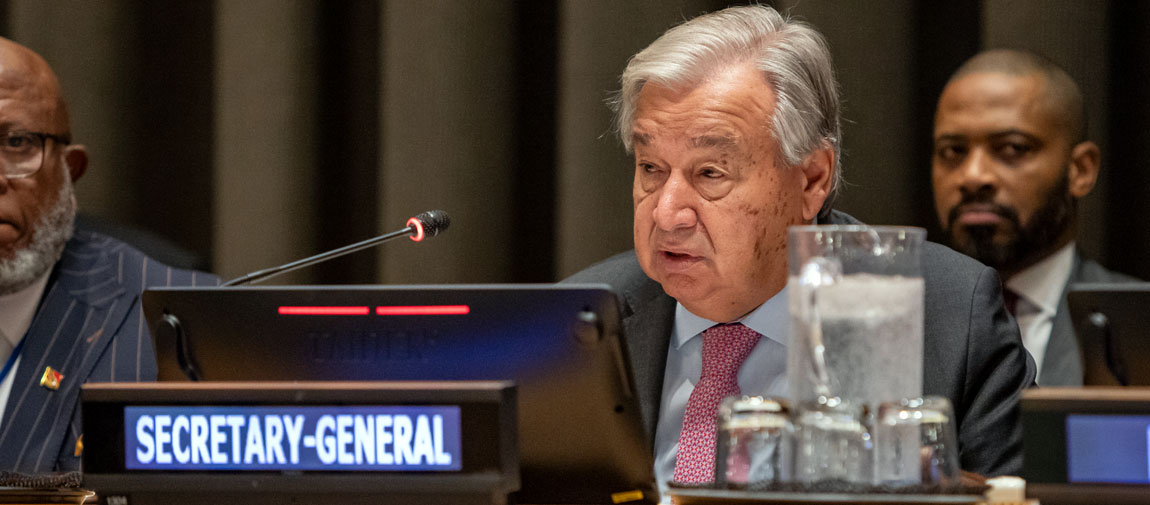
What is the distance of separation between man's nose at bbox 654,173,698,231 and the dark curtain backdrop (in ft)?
2.71

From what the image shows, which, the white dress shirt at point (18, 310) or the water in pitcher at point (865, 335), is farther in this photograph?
the white dress shirt at point (18, 310)

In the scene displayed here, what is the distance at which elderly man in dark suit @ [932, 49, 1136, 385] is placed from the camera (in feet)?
7.46

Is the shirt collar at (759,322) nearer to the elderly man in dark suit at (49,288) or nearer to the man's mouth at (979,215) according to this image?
the man's mouth at (979,215)

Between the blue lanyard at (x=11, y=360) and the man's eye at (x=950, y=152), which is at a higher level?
the man's eye at (x=950, y=152)

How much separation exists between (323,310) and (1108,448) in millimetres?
665

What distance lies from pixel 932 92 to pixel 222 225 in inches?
60.4

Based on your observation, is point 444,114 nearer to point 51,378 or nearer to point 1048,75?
point 51,378

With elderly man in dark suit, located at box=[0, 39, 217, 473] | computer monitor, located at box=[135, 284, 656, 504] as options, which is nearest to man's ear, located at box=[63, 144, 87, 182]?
elderly man in dark suit, located at box=[0, 39, 217, 473]

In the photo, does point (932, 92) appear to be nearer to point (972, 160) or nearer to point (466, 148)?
point (972, 160)

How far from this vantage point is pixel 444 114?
2439 mm

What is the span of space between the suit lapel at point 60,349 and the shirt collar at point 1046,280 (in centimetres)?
177

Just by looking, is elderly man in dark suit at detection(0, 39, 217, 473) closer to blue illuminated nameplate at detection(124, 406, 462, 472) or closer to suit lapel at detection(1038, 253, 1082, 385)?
blue illuminated nameplate at detection(124, 406, 462, 472)

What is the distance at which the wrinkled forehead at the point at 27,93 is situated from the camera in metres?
2.25

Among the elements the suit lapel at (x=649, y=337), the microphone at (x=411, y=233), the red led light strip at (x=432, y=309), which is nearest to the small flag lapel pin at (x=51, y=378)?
the microphone at (x=411, y=233)
